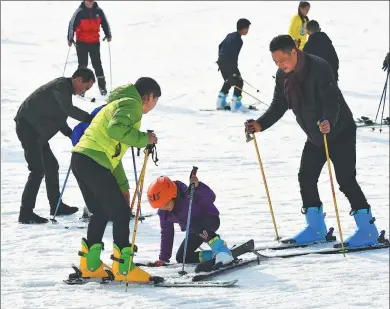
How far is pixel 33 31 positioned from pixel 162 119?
43.5ft

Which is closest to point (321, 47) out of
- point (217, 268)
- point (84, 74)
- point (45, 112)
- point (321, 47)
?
point (321, 47)

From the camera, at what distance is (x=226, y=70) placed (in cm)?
1434

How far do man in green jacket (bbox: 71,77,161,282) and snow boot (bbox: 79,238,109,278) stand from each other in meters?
0.02

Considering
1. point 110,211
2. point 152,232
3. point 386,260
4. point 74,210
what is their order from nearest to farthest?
point 110,211 < point 386,260 < point 152,232 < point 74,210

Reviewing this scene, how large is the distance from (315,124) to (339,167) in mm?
449

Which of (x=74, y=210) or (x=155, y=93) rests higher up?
(x=155, y=93)

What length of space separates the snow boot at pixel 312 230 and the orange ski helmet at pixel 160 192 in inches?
54.5

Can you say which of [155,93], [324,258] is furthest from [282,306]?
[155,93]

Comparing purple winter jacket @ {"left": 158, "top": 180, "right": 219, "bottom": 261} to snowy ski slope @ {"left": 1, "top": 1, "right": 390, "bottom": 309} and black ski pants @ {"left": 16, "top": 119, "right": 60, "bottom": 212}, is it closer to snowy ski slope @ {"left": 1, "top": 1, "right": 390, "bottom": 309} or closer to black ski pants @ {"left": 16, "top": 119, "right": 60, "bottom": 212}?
snowy ski slope @ {"left": 1, "top": 1, "right": 390, "bottom": 309}

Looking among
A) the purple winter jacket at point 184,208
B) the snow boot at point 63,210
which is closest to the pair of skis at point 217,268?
the purple winter jacket at point 184,208

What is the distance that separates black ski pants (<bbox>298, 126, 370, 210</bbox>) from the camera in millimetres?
7121

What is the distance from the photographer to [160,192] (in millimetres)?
6566

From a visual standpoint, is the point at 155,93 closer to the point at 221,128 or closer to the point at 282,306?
the point at 282,306

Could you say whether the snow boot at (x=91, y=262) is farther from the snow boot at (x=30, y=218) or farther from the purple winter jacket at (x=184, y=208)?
the snow boot at (x=30, y=218)
